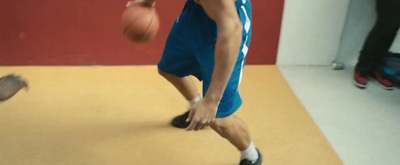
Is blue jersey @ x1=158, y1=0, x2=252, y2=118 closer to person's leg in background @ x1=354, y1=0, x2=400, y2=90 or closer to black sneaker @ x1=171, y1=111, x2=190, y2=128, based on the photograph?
black sneaker @ x1=171, y1=111, x2=190, y2=128

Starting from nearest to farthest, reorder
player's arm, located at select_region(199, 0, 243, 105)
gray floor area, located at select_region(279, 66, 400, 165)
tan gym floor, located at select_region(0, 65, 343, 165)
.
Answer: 1. player's arm, located at select_region(199, 0, 243, 105)
2. tan gym floor, located at select_region(0, 65, 343, 165)
3. gray floor area, located at select_region(279, 66, 400, 165)

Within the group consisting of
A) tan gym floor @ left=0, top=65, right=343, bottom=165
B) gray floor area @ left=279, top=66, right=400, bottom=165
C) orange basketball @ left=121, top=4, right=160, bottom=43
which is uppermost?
orange basketball @ left=121, top=4, right=160, bottom=43

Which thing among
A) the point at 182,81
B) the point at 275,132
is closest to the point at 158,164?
the point at 182,81

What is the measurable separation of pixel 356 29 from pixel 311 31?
1.07ft

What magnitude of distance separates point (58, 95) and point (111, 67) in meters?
0.48

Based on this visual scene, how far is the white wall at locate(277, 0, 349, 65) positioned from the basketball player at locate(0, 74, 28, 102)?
1.79 meters

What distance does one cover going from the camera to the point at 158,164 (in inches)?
79.1

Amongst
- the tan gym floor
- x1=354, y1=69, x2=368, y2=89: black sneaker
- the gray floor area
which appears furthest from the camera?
x1=354, y1=69, x2=368, y2=89: black sneaker

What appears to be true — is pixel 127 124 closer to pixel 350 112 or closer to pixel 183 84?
pixel 183 84

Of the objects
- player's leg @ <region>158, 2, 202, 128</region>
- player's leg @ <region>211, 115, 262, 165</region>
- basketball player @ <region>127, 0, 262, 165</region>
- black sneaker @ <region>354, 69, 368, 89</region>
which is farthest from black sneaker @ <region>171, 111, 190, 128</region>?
black sneaker @ <region>354, 69, 368, 89</region>

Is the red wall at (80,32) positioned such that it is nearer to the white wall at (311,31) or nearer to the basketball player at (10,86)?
the white wall at (311,31)

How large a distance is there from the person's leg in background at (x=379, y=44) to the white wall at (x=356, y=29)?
20 centimetres

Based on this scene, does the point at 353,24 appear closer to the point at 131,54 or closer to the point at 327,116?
the point at 327,116

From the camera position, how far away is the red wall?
2693 mm
